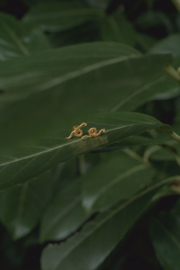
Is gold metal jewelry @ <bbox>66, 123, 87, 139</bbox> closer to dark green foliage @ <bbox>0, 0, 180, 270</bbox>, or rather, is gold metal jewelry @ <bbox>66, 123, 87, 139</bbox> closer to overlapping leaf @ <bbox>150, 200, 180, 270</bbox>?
dark green foliage @ <bbox>0, 0, 180, 270</bbox>

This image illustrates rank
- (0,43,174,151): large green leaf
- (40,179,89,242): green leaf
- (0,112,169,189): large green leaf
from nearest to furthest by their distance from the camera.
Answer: (0,43,174,151): large green leaf < (0,112,169,189): large green leaf < (40,179,89,242): green leaf

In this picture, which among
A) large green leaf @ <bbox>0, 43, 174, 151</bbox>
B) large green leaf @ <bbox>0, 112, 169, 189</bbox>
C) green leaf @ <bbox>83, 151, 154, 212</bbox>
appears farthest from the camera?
green leaf @ <bbox>83, 151, 154, 212</bbox>

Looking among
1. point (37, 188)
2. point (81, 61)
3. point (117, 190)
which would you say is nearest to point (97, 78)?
point (81, 61)

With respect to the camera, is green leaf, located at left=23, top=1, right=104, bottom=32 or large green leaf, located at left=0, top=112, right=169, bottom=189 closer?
large green leaf, located at left=0, top=112, right=169, bottom=189

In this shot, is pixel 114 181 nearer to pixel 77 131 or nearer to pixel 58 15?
pixel 77 131

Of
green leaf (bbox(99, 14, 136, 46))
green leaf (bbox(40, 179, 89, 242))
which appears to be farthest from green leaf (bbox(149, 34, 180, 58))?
green leaf (bbox(40, 179, 89, 242))

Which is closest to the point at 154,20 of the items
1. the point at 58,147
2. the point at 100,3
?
the point at 100,3

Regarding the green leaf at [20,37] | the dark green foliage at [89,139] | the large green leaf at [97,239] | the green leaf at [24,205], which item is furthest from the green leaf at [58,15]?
the large green leaf at [97,239]
